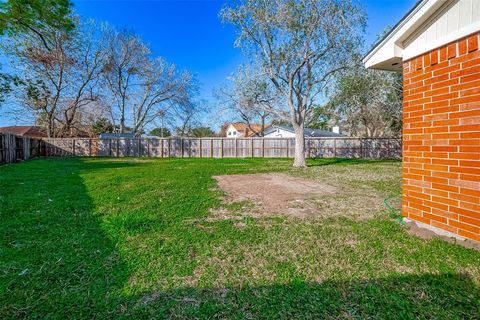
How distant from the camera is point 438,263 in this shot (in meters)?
2.08

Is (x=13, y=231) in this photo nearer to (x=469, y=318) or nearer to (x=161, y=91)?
(x=469, y=318)

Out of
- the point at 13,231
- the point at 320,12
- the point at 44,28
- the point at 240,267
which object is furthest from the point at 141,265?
the point at 320,12

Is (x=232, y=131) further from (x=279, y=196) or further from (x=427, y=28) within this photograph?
(x=427, y=28)

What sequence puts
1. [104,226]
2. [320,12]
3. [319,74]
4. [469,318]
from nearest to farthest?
[469,318] < [104,226] < [320,12] < [319,74]

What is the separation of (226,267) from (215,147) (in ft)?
58.5

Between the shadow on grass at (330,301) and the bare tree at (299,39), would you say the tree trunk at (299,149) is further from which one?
the shadow on grass at (330,301)

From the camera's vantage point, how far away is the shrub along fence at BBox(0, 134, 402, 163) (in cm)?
1709

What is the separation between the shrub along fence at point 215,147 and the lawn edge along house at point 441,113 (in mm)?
15307

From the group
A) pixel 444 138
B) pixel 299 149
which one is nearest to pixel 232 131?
pixel 299 149

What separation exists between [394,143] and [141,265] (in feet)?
61.3

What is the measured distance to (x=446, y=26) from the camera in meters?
2.56

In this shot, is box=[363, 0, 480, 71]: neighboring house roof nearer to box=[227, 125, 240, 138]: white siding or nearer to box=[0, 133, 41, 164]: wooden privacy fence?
box=[0, 133, 41, 164]: wooden privacy fence

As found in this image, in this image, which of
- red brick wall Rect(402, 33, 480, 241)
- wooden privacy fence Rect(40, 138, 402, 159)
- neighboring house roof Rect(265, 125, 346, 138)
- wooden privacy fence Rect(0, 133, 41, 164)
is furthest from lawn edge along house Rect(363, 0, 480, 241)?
neighboring house roof Rect(265, 125, 346, 138)

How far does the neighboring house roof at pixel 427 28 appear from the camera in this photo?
2.38 m
